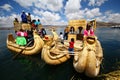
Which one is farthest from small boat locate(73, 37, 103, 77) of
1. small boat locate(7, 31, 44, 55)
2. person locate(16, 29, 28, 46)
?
person locate(16, 29, 28, 46)

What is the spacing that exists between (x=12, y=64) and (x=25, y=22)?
20.4ft

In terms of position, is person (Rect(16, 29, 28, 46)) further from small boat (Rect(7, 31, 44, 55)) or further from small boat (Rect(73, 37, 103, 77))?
small boat (Rect(73, 37, 103, 77))

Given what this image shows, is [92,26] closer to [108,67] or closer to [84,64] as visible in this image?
[108,67]

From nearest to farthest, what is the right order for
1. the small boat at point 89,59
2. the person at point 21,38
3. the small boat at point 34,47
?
the small boat at point 89,59, the small boat at point 34,47, the person at point 21,38

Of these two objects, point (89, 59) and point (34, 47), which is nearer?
point (89, 59)

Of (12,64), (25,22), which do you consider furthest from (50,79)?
(25,22)

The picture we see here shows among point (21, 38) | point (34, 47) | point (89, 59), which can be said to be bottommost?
point (34, 47)

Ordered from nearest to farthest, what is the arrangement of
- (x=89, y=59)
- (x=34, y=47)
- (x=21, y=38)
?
(x=89, y=59), (x=34, y=47), (x=21, y=38)

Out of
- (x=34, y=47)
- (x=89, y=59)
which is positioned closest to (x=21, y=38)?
(x=34, y=47)

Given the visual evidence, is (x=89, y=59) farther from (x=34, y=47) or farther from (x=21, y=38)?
(x=21, y=38)

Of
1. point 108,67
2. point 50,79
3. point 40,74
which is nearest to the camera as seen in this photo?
point 50,79

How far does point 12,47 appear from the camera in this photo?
48.5ft

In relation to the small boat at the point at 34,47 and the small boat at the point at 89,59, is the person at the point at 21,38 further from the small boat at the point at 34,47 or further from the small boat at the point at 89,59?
the small boat at the point at 89,59

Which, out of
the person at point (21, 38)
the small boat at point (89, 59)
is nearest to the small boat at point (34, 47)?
the person at point (21, 38)
